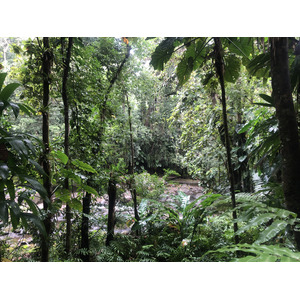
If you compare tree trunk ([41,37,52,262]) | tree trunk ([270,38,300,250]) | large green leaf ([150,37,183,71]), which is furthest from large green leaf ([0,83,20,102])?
tree trunk ([270,38,300,250])

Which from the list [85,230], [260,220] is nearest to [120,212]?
[85,230]

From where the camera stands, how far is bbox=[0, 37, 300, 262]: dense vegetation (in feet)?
4.63

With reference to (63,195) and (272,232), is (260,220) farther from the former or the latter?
(63,195)

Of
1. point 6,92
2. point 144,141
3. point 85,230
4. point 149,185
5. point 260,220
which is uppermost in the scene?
point 6,92

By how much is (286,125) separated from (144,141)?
1.05 metres

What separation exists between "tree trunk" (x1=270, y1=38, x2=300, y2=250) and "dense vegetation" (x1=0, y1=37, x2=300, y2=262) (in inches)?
0.9

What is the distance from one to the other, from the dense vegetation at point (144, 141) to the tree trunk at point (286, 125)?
23 millimetres

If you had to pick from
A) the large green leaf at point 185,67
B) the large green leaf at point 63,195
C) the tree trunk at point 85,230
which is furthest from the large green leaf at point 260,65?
A: the tree trunk at point 85,230

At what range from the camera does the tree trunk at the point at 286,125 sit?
1.08 m

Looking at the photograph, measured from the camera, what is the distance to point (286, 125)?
112 cm

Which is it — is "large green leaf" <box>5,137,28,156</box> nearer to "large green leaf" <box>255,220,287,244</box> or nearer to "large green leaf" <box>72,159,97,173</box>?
"large green leaf" <box>72,159,97,173</box>

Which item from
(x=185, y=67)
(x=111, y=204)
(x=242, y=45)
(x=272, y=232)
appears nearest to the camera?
(x=272, y=232)

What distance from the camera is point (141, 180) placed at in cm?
185

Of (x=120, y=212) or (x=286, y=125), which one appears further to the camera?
(x=120, y=212)
